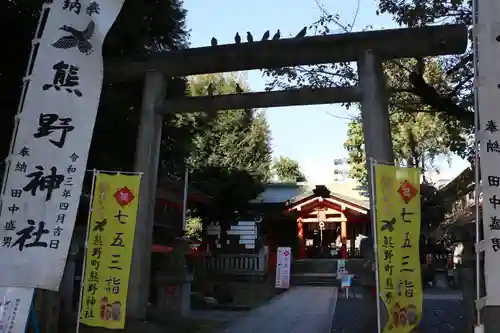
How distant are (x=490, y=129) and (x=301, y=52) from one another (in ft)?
12.0

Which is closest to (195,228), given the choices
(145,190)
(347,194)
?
(347,194)

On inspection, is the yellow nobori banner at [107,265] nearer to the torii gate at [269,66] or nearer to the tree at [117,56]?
the torii gate at [269,66]

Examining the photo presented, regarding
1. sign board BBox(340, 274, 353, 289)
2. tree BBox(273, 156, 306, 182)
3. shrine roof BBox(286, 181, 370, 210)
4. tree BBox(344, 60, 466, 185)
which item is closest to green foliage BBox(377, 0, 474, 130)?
tree BBox(344, 60, 466, 185)

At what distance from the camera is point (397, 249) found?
20.2 ft

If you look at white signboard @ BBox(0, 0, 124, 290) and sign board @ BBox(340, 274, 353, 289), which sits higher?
white signboard @ BBox(0, 0, 124, 290)

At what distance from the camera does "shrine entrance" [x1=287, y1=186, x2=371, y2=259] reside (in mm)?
28141

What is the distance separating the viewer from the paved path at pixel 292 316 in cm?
1105

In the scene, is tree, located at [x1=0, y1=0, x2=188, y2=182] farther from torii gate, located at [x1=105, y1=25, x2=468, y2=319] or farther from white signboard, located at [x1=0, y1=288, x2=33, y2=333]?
white signboard, located at [x1=0, y1=288, x2=33, y2=333]

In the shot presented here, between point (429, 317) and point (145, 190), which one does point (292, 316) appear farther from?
point (145, 190)

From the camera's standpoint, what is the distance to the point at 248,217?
22328 mm

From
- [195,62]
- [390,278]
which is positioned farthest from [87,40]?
[390,278]

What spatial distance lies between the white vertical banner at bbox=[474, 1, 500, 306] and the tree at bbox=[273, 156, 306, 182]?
4264 cm

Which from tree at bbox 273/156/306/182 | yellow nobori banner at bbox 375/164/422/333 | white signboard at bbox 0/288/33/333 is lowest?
white signboard at bbox 0/288/33/333

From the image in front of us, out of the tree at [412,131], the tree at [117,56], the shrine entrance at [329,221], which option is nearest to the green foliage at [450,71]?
the tree at [412,131]
